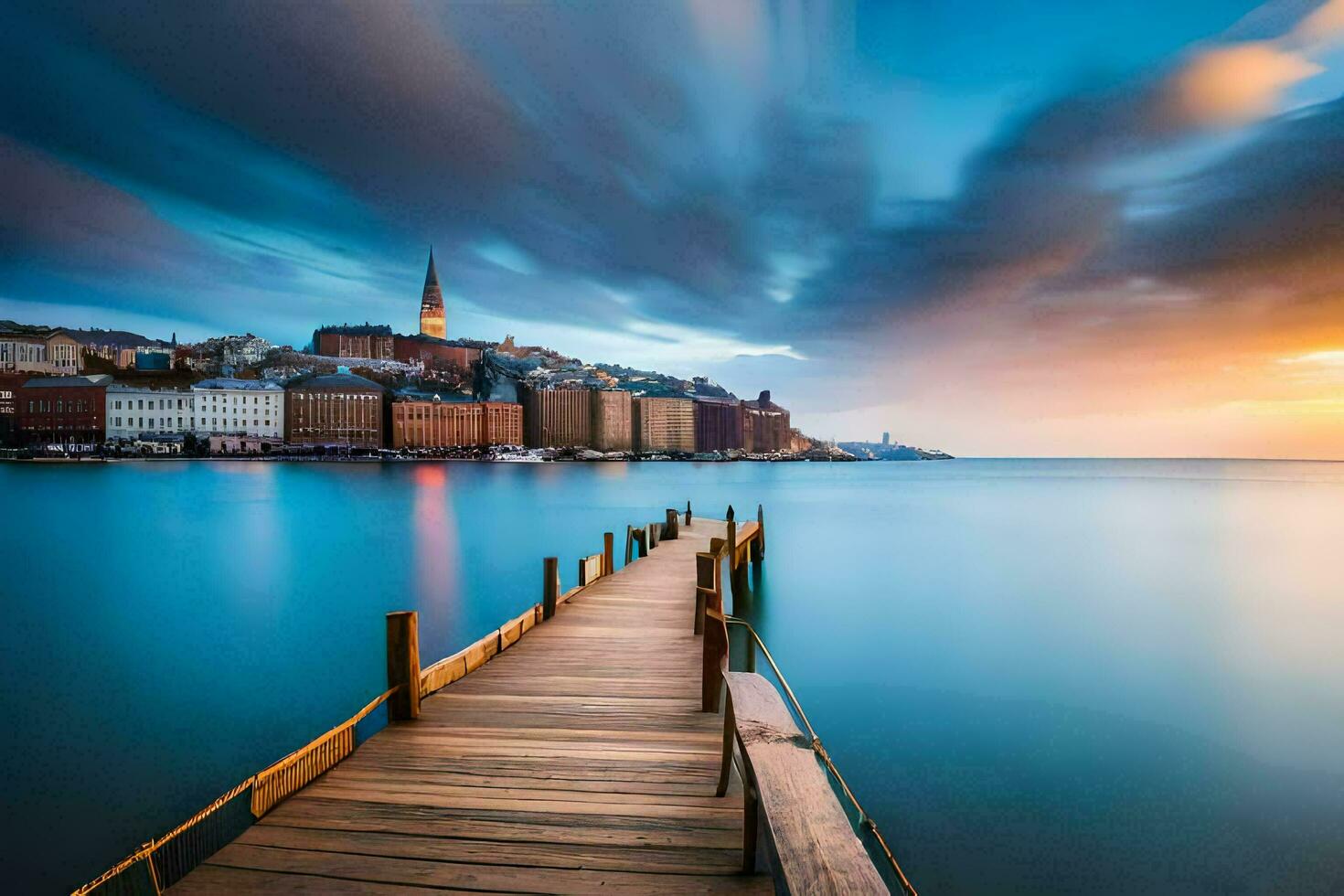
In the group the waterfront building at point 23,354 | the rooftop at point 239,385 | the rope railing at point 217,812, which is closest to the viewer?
the rope railing at point 217,812

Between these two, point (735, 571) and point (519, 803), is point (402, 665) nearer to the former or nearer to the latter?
point (519, 803)

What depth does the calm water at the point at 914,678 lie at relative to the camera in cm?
807

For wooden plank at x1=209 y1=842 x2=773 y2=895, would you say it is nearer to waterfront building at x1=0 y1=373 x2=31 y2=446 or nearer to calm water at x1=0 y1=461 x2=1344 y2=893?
calm water at x1=0 y1=461 x2=1344 y2=893

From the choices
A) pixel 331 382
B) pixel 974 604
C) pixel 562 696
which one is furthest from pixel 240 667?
pixel 331 382

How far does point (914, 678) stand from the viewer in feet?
46.0

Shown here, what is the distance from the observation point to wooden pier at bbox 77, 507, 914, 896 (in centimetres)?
309

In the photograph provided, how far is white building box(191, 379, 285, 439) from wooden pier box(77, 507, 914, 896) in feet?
625

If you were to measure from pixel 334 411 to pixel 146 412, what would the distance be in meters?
40.2

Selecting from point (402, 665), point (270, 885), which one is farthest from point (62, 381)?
point (270, 885)

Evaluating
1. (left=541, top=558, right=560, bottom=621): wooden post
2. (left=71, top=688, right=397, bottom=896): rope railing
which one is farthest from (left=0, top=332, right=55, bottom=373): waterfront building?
(left=71, top=688, right=397, bottom=896): rope railing

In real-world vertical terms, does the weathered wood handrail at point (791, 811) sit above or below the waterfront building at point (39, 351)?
below

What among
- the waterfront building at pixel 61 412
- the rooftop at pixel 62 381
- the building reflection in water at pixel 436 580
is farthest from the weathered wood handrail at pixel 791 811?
the rooftop at pixel 62 381

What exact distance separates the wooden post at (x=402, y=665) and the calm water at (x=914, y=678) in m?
4.35

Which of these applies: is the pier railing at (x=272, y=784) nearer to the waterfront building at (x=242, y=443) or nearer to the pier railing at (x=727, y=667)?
the pier railing at (x=727, y=667)
